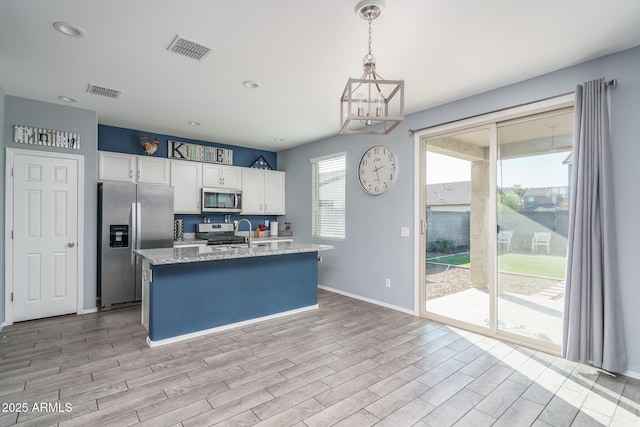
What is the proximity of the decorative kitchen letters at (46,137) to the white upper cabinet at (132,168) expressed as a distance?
16.3 inches

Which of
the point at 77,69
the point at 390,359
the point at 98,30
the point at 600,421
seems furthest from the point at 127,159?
the point at 600,421

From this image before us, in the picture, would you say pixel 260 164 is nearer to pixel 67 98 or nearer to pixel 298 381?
pixel 67 98

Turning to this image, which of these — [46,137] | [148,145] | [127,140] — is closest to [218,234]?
[148,145]

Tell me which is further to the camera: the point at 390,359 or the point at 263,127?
the point at 263,127

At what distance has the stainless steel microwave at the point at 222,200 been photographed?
18.0 feet

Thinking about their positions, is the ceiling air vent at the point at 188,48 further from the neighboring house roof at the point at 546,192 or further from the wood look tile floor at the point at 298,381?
the neighboring house roof at the point at 546,192

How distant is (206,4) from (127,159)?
343 cm

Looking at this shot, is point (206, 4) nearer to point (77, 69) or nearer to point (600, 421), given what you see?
point (77, 69)

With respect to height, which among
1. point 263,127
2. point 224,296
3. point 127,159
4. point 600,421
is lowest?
point 600,421

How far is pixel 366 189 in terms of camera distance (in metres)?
4.80

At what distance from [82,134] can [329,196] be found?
369cm

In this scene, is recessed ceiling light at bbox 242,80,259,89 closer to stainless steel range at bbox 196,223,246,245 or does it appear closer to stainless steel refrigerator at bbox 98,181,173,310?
stainless steel refrigerator at bbox 98,181,173,310

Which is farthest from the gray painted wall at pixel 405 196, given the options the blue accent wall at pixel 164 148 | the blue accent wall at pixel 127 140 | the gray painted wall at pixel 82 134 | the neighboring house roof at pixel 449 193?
the gray painted wall at pixel 82 134

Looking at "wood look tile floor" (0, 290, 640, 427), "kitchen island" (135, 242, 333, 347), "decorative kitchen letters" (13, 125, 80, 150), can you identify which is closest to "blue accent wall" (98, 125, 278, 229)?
"decorative kitchen letters" (13, 125, 80, 150)
